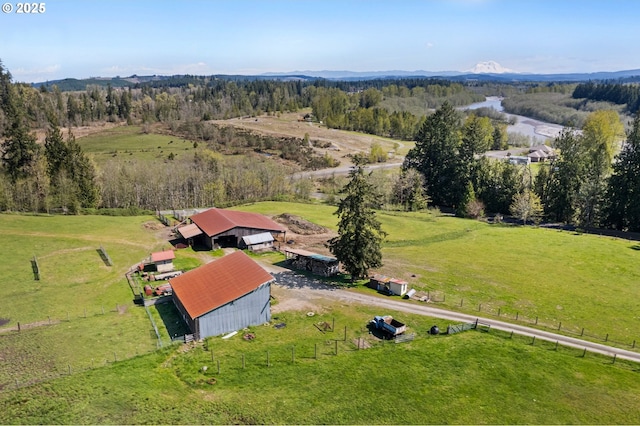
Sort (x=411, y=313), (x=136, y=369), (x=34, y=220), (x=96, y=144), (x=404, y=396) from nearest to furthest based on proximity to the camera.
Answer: (x=404, y=396) → (x=136, y=369) → (x=411, y=313) → (x=34, y=220) → (x=96, y=144)

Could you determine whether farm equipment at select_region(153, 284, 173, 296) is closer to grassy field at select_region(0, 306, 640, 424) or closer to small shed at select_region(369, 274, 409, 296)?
grassy field at select_region(0, 306, 640, 424)

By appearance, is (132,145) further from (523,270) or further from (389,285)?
(523,270)

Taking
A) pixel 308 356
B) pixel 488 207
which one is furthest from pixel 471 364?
pixel 488 207

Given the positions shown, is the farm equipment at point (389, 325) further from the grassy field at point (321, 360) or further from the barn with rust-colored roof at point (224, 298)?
the barn with rust-colored roof at point (224, 298)

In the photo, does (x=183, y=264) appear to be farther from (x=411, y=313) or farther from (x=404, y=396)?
(x=404, y=396)

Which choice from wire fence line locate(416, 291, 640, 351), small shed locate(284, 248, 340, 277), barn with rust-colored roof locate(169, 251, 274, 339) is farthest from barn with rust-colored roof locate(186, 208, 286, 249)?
wire fence line locate(416, 291, 640, 351)

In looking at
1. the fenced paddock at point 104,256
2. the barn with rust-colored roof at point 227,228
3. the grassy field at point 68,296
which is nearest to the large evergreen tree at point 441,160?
the barn with rust-colored roof at point 227,228

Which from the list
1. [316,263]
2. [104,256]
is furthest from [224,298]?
[104,256]
